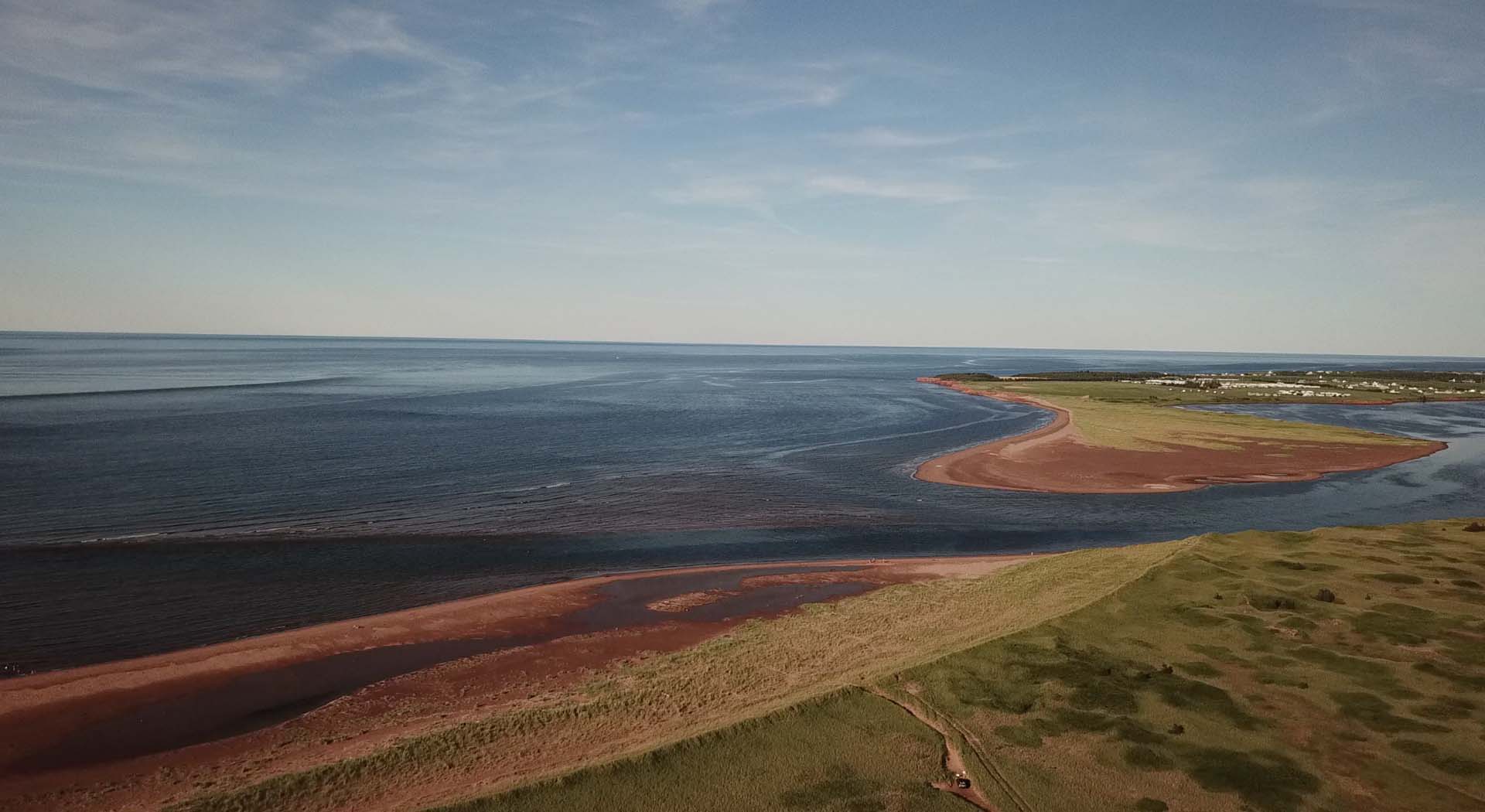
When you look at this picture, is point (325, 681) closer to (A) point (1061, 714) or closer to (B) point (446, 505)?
(A) point (1061, 714)

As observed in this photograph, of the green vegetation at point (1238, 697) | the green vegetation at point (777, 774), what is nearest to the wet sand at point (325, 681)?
the green vegetation at point (777, 774)

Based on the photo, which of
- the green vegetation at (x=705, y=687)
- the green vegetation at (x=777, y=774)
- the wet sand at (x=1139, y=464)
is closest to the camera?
the green vegetation at (x=777, y=774)

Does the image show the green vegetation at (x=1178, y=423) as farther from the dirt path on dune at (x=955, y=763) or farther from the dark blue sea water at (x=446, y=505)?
the dirt path on dune at (x=955, y=763)

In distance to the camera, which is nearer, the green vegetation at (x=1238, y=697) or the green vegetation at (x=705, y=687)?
the green vegetation at (x=1238, y=697)

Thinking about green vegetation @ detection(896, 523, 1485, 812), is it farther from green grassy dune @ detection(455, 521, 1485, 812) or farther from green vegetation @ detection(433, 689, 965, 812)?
green vegetation @ detection(433, 689, 965, 812)

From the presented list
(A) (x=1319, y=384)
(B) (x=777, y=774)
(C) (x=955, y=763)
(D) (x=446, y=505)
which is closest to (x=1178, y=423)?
(D) (x=446, y=505)

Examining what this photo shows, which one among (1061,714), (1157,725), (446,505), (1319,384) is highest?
(1319,384)

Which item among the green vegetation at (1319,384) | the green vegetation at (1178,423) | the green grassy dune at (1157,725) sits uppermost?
the green vegetation at (1319,384)

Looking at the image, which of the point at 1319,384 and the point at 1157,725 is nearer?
the point at 1157,725

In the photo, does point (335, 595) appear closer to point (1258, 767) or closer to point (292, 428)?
point (1258, 767)
